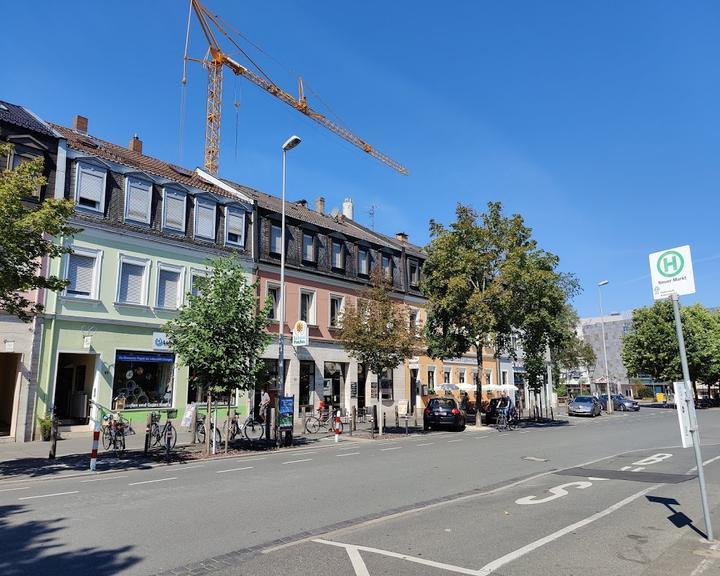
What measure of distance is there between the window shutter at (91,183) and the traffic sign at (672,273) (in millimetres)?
21487

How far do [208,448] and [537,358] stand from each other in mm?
24666

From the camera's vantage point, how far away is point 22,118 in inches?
872

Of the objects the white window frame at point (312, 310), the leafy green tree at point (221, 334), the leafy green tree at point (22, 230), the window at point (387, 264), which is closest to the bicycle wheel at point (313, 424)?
the white window frame at point (312, 310)

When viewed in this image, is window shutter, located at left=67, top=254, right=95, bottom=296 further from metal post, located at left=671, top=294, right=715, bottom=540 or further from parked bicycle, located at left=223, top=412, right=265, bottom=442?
metal post, located at left=671, top=294, right=715, bottom=540

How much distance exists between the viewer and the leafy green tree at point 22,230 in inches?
511

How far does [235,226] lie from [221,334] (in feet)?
37.3

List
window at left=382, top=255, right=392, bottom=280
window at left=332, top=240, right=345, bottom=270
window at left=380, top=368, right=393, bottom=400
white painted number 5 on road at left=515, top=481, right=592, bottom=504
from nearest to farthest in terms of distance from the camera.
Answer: white painted number 5 on road at left=515, top=481, right=592, bottom=504 → window at left=332, top=240, right=345, bottom=270 → window at left=380, top=368, right=393, bottom=400 → window at left=382, top=255, right=392, bottom=280

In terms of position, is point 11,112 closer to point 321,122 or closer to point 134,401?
point 134,401

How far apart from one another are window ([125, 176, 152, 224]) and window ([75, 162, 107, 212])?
3.65 feet

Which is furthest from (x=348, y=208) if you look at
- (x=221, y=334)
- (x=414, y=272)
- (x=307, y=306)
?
(x=221, y=334)

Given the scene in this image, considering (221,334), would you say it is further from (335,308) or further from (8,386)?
(335,308)

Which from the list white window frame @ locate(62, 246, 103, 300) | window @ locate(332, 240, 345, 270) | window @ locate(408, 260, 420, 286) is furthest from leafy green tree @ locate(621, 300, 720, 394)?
white window frame @ locate(62, 246, 103, 300)

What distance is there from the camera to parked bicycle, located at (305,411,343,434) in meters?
25.5

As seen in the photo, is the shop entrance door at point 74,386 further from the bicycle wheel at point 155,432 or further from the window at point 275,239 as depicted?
the window at point 275,239
